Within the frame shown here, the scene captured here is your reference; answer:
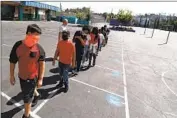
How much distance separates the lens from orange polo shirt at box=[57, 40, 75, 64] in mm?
6605

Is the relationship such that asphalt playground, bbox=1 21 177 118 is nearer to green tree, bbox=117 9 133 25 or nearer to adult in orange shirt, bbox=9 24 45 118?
adult in orange shirt, bbox=9 24 45 118

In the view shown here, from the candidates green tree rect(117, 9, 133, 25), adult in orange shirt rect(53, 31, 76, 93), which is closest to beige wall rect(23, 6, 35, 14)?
green tree rect(117, 9, 133, 25)

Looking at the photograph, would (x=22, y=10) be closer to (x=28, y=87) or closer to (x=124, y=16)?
(x=124, y=16)

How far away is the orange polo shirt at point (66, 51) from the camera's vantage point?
6605mm

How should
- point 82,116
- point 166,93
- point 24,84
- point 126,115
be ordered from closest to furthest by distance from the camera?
point 24,84 → point 82,116 → point 126,115 → point 166,93

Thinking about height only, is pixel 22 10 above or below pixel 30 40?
above

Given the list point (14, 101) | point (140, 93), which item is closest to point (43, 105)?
point (14, 101)

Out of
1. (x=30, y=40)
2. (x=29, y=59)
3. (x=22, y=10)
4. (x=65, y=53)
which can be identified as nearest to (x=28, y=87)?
(x=29, y=59)

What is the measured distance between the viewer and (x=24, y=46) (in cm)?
422

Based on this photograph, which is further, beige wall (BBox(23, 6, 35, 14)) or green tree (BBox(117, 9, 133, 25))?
green tree (BBox(117, 9, 133, 25))

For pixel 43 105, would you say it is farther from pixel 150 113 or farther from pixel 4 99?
pixel 150 113

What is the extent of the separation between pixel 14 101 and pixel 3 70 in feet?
9.19

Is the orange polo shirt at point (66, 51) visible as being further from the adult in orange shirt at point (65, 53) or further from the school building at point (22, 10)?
the school building at point (22, 10)

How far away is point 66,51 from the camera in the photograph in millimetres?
6648
